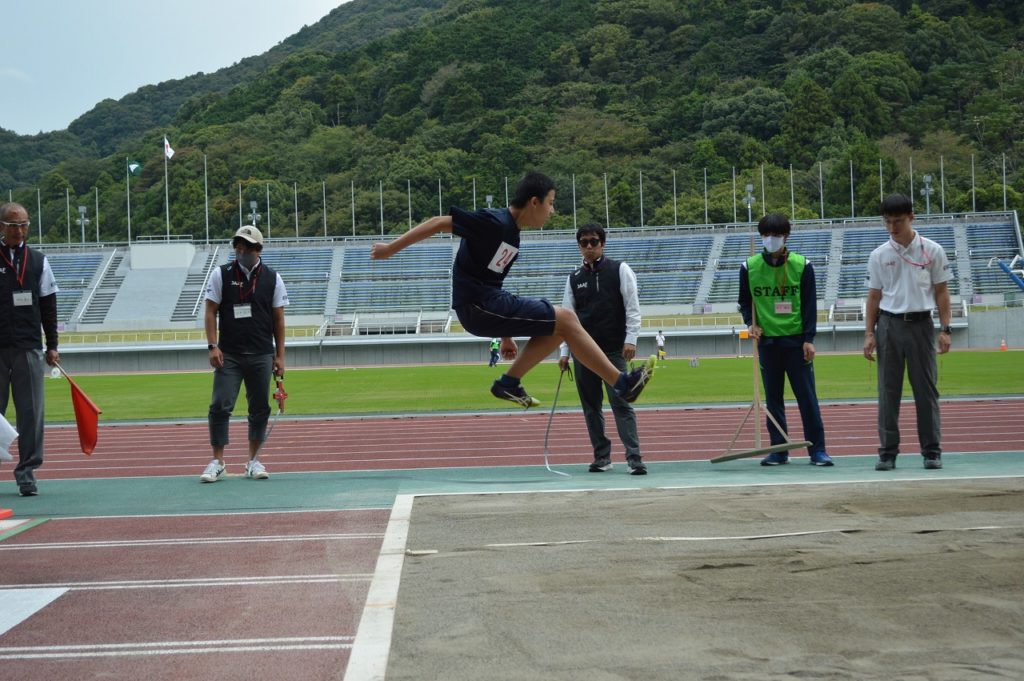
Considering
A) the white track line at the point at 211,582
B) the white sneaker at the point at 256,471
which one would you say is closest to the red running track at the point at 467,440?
the white sneaker at the point at 256,471

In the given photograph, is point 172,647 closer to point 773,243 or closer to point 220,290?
point 220,290

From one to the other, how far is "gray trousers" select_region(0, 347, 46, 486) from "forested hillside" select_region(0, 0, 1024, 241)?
230 ft

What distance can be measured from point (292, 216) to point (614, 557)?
289 ft

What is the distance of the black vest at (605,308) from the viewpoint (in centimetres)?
867

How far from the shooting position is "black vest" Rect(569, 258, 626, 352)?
341 inches

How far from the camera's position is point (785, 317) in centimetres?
910

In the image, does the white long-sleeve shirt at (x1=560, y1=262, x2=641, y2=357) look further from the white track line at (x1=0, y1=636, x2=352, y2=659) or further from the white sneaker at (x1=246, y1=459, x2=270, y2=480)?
the white track line at (x1=0, y1=636, x2=352, y2=659)

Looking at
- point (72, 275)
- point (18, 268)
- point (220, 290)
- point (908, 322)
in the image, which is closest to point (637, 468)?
point (908, 322)

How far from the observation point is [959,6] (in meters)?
108

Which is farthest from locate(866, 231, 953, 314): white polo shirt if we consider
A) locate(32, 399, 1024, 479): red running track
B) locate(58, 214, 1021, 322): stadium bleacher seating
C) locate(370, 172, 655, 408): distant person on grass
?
locate(58, 214, 1021, 322): stadium bleacher seating

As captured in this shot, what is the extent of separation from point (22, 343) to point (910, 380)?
20.9ft

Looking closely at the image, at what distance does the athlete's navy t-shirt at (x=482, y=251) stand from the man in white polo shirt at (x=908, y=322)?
10.2 feet

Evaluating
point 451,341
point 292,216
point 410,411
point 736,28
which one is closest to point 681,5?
point 736,28

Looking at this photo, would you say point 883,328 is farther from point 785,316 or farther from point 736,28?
point 736,28
